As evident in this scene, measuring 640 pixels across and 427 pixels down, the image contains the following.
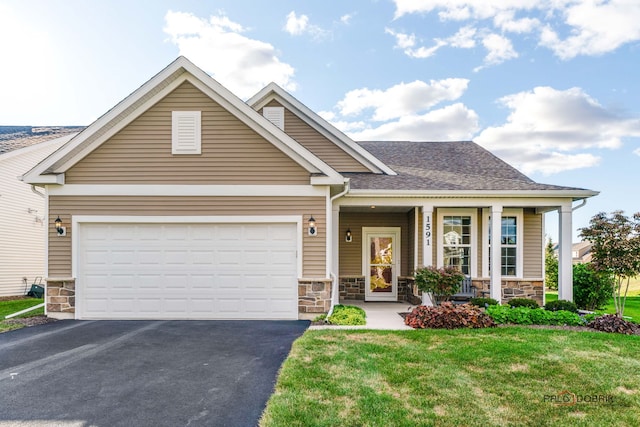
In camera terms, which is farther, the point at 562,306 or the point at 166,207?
the point at 562,306

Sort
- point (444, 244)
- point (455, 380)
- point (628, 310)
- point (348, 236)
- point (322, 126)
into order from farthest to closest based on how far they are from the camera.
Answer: point (628, 310), point (348, 236), point (322, 126), point (444, 244), point (455, 380)

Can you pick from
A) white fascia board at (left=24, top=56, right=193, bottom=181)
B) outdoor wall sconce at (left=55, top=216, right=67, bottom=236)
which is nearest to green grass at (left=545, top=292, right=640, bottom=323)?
white fascia board at (left=24, top=56, right=193, bottom=181)

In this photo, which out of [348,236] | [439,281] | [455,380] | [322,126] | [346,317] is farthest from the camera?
[348,236]

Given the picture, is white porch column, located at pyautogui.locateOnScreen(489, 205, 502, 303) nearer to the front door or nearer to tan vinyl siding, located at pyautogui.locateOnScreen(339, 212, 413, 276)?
tan vinyl siding, located at pyautogui.locateOnScreen(339, 212, 413, 276)

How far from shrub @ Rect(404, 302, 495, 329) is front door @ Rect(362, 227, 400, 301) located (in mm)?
4270

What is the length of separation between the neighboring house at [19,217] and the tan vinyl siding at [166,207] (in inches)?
229

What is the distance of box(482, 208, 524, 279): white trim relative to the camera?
1087 cm

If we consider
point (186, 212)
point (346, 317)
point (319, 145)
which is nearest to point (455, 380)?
point (346, 317)

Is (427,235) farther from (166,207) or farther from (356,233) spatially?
(166,207)

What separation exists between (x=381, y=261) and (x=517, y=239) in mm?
4013

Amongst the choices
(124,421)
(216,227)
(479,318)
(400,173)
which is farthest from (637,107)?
(124,421)

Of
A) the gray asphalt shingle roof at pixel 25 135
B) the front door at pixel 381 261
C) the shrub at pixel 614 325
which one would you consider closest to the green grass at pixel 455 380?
the shrub at pixel 614 325

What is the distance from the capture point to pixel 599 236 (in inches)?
338

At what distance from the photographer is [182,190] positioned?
836 cm
